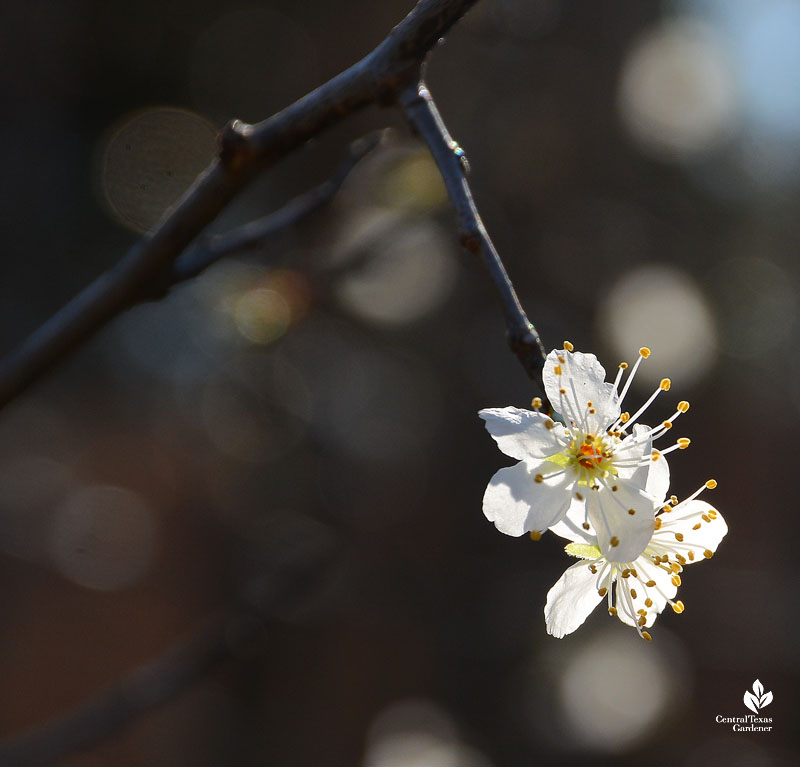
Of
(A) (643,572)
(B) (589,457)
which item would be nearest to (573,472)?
(B) (589,457)

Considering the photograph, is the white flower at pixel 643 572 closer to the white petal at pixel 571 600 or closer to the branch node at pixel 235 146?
the white petal at pixel 571 600

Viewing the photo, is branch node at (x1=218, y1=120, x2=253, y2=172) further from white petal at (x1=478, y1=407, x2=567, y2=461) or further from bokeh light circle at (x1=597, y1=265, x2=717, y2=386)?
bokeh light circle at (x1=597, y1=265, x2=717, y2=386)

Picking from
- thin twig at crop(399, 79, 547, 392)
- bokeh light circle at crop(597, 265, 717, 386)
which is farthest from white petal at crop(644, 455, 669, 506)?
bokeh light circle at crop(597, 265, 717, 386)

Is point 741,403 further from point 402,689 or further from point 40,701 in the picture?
point 40,701

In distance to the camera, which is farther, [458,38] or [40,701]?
[458,38]

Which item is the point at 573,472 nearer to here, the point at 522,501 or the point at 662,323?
the point at 522,501

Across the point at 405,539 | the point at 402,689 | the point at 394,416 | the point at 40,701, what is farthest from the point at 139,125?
the point at 402,689

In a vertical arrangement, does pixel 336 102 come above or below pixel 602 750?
above

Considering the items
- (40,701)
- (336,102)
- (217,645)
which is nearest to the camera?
(336,102)
